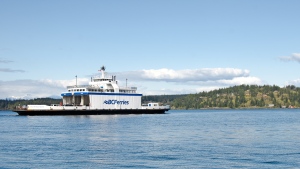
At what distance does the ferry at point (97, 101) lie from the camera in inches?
5610

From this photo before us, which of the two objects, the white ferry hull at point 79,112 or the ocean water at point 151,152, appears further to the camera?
the white ferry hull at point 79,112

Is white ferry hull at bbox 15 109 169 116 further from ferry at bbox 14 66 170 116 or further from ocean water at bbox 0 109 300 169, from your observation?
ocean water at bbox 0 109 300 169

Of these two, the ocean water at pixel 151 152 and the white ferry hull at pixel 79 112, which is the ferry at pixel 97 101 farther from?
the ocean water at pixel 151 152


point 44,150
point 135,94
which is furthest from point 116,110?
point 44,150

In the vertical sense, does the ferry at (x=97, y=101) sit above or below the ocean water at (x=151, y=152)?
above

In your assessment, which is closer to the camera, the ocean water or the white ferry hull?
the ocean water

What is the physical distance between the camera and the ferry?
14250 cm

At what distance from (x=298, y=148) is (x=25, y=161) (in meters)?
26.1

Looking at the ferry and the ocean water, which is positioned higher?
the ferry

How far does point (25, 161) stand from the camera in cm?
3981

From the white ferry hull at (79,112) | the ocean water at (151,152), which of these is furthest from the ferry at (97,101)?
the ocean water at (151,152)

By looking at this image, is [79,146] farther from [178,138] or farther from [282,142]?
[282,142]

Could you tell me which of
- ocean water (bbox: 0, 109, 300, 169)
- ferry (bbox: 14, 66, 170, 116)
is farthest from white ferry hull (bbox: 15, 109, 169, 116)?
ocean water (bbox: 0, 109, 300, 169)

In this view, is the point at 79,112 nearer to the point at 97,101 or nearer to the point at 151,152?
the point at 97,101
